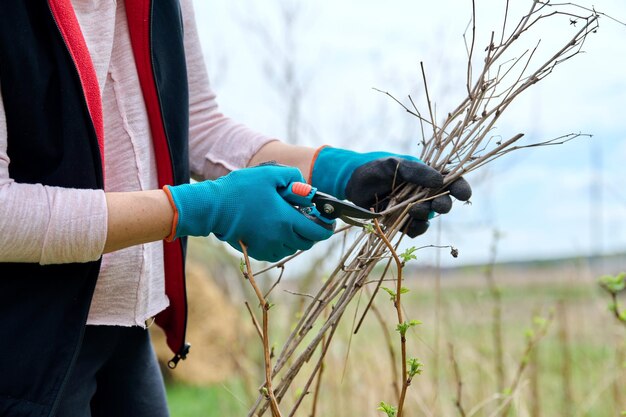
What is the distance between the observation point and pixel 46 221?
1.19 meters

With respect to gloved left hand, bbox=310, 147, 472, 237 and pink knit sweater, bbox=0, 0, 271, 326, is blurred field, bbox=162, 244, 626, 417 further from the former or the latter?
pink knit sweater, bbox=0, 0, 271, 326

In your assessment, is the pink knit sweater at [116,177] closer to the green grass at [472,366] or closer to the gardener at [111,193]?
the gardener at [111,193]

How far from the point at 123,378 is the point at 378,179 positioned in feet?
2.51

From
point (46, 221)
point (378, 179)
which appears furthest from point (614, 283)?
point (46, 221)

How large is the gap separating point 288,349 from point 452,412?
1992mm

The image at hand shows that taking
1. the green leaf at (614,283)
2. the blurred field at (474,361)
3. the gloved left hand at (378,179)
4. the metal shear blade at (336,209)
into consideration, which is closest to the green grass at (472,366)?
the blurred field at (474,361)

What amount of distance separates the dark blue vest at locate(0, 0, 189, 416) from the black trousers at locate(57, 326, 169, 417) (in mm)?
191

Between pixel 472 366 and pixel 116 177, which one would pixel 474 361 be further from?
pixel 116 177

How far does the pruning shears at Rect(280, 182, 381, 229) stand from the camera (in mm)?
1419

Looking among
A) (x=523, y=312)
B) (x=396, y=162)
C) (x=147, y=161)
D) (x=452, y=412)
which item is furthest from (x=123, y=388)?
(x=523, y=312)

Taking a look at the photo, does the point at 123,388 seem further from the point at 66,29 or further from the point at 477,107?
the point at 477,107

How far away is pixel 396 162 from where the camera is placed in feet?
5.10

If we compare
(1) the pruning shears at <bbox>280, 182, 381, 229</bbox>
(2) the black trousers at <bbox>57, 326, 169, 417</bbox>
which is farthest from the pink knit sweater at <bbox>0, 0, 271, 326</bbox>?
(1) the pruning shears at <bbox>280, 182, 381, 229</bbox>

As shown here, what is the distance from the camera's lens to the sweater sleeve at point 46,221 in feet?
3.83
